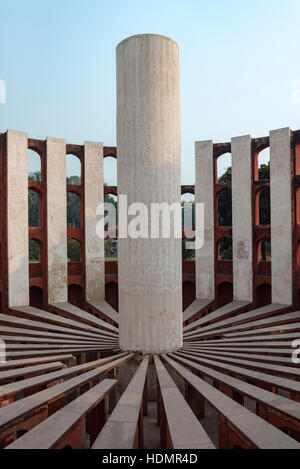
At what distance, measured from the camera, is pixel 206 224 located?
18.0 m

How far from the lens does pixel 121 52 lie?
975 centimetres

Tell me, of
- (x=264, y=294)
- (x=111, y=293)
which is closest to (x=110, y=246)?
(x=111, y=293)

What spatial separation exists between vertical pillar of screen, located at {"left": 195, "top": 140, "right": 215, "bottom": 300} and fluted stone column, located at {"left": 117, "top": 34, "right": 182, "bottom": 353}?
329 inches

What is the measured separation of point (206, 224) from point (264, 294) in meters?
4.22

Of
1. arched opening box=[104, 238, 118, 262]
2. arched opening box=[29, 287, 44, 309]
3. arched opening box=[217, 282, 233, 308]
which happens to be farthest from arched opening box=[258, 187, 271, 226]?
arched opening box=[104, 238, 118, 262]

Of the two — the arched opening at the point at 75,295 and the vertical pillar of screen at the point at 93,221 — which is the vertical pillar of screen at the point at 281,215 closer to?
the vertical pillar of screen at the point at 93,221

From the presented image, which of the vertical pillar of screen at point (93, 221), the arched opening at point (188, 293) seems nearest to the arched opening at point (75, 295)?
the vertical pillar of screen at point (93, 221)

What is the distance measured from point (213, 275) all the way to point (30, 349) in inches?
396

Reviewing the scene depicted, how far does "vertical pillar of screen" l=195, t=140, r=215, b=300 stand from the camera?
17859 mm

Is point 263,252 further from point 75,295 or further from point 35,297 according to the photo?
point 35,297

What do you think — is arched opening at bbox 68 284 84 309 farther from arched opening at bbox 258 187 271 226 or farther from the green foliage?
arched opening at bbox 258 187 271 226

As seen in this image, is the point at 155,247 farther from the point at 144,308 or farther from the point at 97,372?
the point at 97,372
